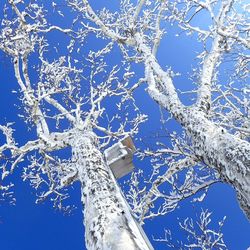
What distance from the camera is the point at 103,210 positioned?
3.39m

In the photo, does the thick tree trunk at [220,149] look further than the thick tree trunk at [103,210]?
Yes

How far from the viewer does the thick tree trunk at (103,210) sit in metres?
2.86

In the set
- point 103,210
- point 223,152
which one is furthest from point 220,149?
point 103,210

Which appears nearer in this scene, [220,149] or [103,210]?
[103,210]

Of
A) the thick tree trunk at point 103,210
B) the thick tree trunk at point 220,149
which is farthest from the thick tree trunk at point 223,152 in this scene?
the thick tree trunk at point 103,210

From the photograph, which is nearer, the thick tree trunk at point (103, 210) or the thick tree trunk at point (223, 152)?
the thick tree trunk at point (103, 210)

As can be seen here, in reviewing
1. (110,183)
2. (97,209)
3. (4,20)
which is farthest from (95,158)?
(4,20)

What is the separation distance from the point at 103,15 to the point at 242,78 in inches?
151

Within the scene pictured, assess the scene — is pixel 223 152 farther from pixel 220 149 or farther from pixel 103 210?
pixel 103 210

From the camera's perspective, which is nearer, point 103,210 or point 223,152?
point 103,210

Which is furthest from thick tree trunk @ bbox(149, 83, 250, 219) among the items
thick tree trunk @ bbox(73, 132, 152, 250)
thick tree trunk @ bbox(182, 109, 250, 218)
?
thick tree trunk @ bbox(73, 132, 152, 250)

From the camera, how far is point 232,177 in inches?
141

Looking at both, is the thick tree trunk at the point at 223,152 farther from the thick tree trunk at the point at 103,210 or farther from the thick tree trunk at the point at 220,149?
the thick tree trunk at the point at 103,210

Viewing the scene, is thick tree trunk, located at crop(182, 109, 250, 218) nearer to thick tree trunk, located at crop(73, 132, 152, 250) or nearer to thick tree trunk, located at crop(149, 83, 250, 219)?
thick tree trunk, located at crop(149, 83, 250, 219)
